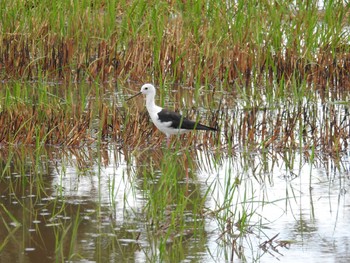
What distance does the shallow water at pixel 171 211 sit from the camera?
19.1ft

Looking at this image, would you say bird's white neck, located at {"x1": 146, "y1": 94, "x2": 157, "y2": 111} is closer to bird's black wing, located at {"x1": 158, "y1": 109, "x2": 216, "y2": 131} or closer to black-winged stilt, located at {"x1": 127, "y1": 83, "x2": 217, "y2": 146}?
black-winged stilt, located at {"x1": 127, "y1": 83, "x2": 217, "y2": 146}

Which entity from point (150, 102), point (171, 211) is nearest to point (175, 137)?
point (150, 102)

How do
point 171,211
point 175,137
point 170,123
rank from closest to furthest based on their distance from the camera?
point 171,211 → point 170,123 → point 175,137

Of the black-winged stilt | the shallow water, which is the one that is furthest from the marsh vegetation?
the black-winged stilt

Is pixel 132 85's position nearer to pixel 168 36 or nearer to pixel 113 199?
pixel 168 36

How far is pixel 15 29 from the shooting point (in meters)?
11.3

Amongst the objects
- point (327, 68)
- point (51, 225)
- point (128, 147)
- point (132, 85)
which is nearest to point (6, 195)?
point (51, 225)

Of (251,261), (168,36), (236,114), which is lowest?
(251,261)

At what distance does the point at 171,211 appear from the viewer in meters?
6.25

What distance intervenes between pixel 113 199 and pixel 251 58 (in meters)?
4.99

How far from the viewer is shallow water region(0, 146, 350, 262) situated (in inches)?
229

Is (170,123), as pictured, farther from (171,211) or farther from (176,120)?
(171,211)

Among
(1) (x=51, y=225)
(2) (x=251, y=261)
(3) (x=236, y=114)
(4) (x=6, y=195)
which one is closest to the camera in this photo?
(2) (x=251, y=261)

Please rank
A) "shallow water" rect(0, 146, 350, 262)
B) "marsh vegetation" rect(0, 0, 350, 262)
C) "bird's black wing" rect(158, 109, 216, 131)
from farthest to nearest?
"bird's black wing" rect(158, 109, 216, 131) < "marsh vegetation" rect(0, 0, 350, 262) < "shallow water" rect(0, 146, 350, 262)
